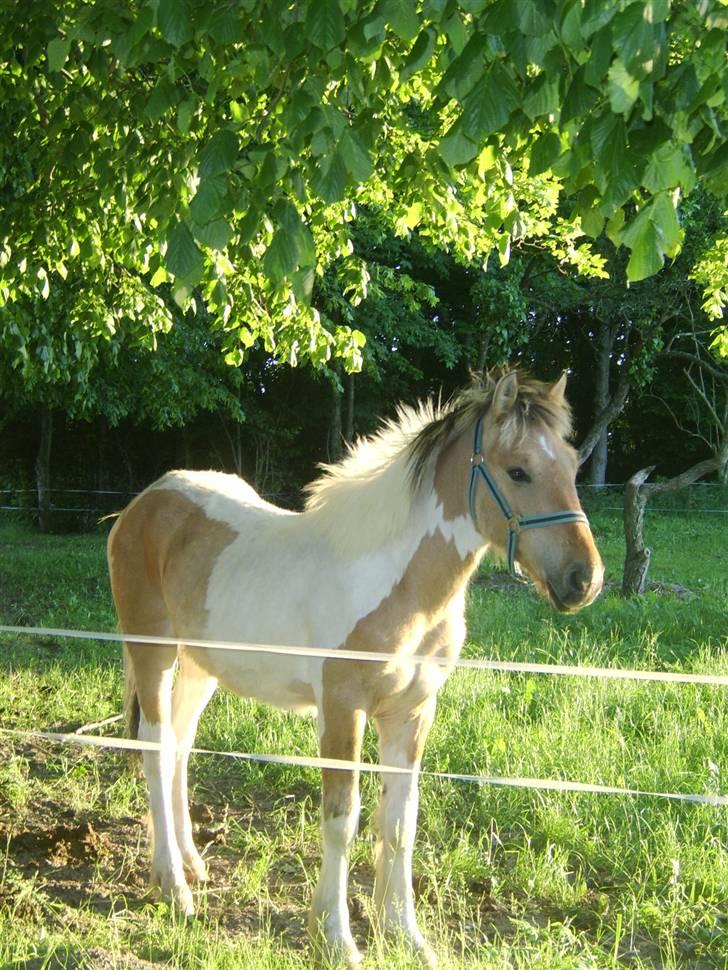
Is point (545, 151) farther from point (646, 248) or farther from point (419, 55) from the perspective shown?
point (646, 248)

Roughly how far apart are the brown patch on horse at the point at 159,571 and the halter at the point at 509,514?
130 centimetres

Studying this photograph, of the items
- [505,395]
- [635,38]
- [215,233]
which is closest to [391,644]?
[505,395]

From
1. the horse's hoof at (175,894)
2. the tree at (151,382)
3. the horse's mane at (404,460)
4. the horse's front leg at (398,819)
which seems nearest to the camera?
the horse's mane at (404,460)

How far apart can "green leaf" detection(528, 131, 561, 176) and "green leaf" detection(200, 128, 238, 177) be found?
2.81ft

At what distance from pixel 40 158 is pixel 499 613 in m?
5.95

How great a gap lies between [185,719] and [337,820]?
4.26 ft

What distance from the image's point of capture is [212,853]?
167 inches

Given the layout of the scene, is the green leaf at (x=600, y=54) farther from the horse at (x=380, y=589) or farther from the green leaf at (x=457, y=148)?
the horse at (x=380, y=589)

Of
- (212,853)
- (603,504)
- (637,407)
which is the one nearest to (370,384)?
(603,504)

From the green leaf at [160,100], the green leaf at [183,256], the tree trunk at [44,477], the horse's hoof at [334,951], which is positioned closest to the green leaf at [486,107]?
the green leaf at [183,256]

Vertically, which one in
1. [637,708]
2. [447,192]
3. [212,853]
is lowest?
[212,853]

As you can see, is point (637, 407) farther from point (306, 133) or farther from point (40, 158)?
point (306, 133)

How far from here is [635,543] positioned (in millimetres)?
10906

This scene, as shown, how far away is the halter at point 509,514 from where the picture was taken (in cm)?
308
